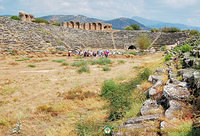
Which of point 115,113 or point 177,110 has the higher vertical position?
point 177,110

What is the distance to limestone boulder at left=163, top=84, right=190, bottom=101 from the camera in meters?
3.96

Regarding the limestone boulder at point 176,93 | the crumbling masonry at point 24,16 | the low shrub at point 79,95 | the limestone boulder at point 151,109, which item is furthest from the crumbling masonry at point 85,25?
the limestone boulder at point 151,109

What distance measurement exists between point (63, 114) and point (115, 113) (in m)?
1.91

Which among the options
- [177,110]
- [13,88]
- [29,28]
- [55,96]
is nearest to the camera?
[177,110]

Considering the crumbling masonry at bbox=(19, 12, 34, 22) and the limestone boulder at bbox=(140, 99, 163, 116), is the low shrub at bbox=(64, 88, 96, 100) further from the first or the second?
the crumbling masonry at bbox=(19, 12, 34, 22)

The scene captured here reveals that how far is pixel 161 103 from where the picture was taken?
434 cm

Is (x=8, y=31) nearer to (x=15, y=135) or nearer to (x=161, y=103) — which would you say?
(x=15, y=135)

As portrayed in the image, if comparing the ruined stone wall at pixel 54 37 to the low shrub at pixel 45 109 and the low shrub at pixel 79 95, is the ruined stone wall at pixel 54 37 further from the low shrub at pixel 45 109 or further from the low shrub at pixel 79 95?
the low shrub at pixel 45 109

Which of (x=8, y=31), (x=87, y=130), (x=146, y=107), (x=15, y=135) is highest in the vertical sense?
(x=8, y=31)

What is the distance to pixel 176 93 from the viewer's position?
4129 millimetres

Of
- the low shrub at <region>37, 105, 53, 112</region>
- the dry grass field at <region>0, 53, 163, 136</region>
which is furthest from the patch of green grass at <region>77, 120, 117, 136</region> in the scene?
the low shrub at <region>37, 105, 53, 112</region>

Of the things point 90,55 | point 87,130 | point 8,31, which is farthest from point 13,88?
point 8,31

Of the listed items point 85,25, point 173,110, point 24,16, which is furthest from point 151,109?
point 85,25

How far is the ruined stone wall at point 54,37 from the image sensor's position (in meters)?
25.6
